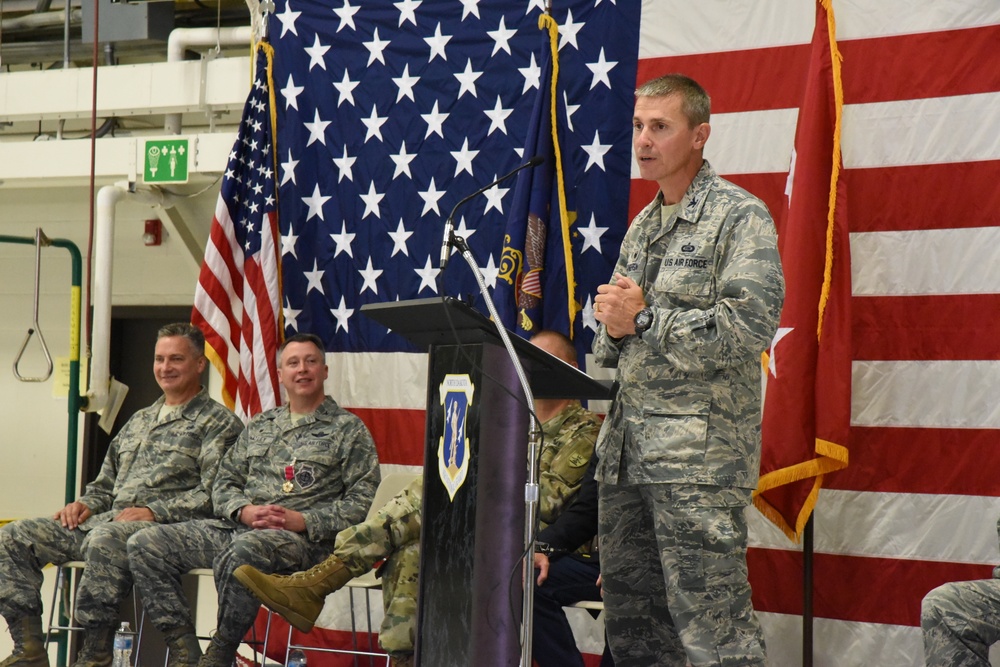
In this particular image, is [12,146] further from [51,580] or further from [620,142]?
[620,142]

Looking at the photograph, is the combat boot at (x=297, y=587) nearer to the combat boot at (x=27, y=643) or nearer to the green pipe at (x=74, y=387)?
the combat boot at (x=27, y=643)

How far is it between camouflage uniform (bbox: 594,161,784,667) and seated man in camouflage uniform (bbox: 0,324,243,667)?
2.12 meters

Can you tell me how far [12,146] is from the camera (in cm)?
578

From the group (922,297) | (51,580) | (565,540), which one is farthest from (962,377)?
(51,580)

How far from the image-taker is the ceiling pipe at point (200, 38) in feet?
17.9

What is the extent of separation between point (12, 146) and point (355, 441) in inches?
110

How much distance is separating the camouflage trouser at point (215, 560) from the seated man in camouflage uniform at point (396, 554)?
29cm

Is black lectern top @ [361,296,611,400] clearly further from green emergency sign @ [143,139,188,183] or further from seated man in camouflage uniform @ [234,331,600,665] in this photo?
green emergency sign @ [143,139,188,183]

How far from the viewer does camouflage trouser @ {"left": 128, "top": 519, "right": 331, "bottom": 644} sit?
3.87 meters

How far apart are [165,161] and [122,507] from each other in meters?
1.80

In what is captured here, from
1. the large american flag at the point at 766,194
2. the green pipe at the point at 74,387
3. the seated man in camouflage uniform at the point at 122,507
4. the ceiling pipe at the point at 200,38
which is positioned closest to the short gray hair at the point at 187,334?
the seated man in camouflage uniform at the point at 122,507

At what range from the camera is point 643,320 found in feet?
8.67

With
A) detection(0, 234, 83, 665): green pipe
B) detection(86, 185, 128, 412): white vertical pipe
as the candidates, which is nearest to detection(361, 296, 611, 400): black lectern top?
detection(86, 185, 128, 412): white vertical pipe

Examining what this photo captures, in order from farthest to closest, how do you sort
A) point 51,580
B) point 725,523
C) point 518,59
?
1. point 51,580
2. point 518,59
3. point 725,523
